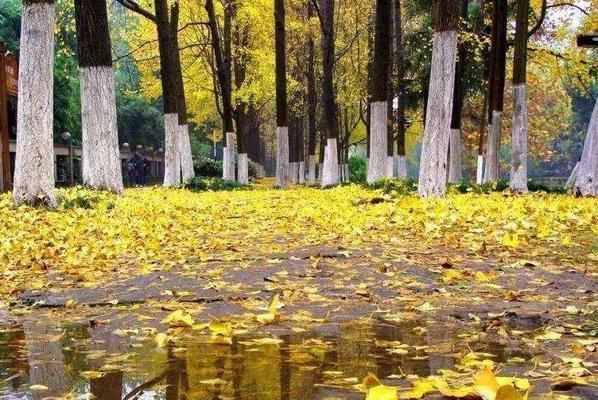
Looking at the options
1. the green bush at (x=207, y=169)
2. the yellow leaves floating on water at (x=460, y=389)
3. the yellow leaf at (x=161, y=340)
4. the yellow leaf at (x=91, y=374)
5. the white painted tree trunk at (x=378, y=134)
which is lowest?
the green bush at (x=207, y=169)

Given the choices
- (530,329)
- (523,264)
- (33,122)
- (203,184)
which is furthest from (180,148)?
(530,329)

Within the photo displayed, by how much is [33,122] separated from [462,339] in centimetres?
821

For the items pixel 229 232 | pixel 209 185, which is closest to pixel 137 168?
pixel 209 185

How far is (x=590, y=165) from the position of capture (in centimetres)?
1270

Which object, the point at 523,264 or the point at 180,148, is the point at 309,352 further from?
the point at 180,148

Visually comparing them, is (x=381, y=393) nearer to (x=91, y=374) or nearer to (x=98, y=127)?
(x=91, y=374)

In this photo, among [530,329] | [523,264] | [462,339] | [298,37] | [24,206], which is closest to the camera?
[462,339]

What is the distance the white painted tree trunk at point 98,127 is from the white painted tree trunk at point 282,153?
10.4m

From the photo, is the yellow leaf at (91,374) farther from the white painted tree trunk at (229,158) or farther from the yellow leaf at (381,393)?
the white painted tree trunk at (229,158)

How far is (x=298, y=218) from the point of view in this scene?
993 centimetres

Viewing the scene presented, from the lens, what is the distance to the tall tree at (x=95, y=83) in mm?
13430

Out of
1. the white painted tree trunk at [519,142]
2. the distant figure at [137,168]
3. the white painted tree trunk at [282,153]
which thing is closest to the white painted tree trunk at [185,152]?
the white painted tree trunk at [282,153]

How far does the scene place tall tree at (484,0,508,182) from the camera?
1781 centimetres

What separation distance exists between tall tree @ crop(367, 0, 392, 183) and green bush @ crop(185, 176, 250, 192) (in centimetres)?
604
